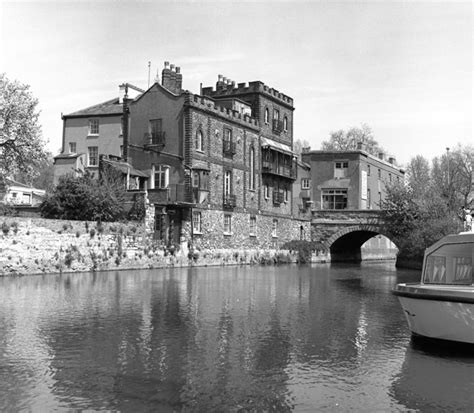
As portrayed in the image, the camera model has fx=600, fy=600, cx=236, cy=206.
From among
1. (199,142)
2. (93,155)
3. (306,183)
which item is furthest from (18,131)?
(306,183)

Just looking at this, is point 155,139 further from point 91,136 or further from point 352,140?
point 352,140

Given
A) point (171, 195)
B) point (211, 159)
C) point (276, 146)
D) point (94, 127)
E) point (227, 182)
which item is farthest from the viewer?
point (94, 127)

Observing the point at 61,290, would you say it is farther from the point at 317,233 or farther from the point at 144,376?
the point at 317,233

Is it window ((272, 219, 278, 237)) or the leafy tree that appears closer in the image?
the leafy tree

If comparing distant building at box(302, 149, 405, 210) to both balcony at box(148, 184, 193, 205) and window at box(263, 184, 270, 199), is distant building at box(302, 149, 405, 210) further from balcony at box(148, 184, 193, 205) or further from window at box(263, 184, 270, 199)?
balcony at box(148, 184, 193, 205)

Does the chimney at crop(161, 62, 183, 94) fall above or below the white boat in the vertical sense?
above

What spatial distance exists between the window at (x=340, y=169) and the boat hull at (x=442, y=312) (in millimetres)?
51638

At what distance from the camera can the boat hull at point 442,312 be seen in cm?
1149

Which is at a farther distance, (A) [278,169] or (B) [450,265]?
(A) [278,169]

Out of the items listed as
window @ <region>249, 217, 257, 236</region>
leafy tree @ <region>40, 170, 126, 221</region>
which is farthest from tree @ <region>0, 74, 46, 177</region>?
window @ <region>249, 217, 257, 236</region>

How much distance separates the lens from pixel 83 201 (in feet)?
110

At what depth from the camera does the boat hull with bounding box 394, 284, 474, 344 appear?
11.5 meters

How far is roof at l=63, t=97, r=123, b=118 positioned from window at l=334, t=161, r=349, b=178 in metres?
24.3

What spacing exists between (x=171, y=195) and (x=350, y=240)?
1055 inches
